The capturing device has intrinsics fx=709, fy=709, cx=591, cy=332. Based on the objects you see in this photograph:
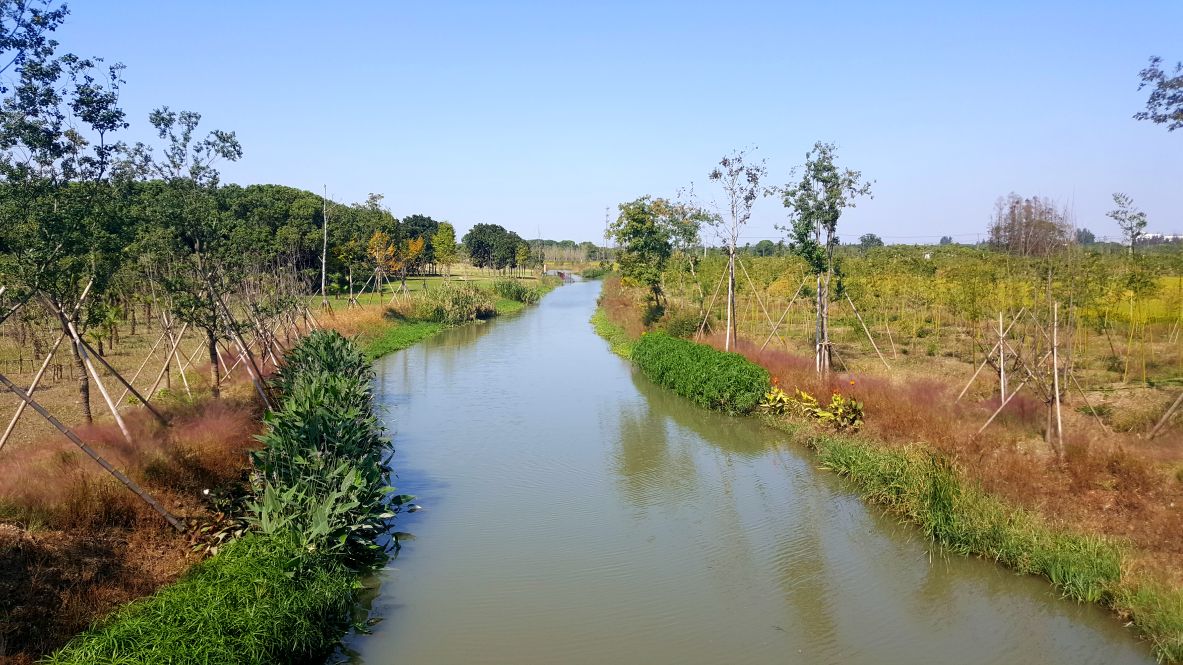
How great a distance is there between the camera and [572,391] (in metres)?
20.8

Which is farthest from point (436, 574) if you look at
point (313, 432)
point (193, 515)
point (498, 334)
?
point (498, 334)

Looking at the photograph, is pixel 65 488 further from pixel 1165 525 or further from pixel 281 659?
pixel 1165 525

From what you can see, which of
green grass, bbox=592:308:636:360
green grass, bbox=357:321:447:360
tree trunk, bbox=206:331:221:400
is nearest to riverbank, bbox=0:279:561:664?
tree trunk, bbox=206:331:221:400

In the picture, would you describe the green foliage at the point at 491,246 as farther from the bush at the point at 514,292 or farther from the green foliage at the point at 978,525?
the green foliage at the point at 978,525

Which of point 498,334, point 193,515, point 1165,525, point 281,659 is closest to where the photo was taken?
point 281,659

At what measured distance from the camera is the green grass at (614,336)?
92.5 ft

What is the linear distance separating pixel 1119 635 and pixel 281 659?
8280 millimetres

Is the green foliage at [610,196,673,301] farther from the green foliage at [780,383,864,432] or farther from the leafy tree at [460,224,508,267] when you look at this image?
Result: the leafy tree at [460,224,508,267]

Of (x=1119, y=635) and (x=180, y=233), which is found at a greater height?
(x=180, y=233)

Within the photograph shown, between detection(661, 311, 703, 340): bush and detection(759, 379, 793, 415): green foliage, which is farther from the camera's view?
detection(661, 311, 703, 340): bush

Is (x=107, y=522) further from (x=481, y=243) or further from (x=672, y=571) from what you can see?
(x=481, y=243)

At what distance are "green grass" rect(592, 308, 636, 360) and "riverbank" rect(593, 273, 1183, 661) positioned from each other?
14.7 m

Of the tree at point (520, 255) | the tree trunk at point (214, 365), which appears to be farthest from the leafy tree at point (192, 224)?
the tree at point (520, 255)

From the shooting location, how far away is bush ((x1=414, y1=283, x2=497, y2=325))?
3744 centimetres
